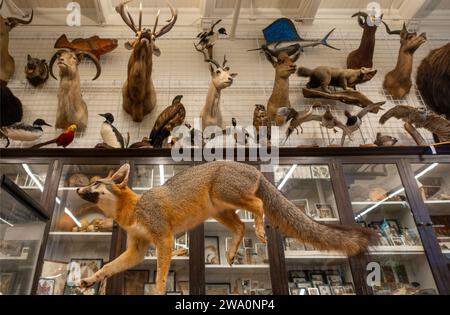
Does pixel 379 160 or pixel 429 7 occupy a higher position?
pixel 429 7

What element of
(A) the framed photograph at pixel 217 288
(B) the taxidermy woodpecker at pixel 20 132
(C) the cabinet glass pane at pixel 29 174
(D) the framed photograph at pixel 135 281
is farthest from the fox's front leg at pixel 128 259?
(B) the taxidermy woodpecker at pixel 20 132

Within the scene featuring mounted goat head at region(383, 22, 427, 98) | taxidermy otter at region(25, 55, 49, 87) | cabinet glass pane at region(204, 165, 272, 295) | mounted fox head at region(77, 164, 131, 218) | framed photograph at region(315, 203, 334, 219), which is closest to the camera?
mounted fox head at region(77, 164, 131, 218)

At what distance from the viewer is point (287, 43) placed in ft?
14.1

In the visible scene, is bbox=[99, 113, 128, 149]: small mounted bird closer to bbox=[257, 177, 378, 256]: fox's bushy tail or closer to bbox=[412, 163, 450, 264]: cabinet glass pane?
bbox=[257, 177, 378, 256]: fox's bushy tail

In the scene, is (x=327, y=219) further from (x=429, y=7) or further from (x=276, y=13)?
(x=429, y=7)

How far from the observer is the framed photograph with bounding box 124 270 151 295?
2.70m

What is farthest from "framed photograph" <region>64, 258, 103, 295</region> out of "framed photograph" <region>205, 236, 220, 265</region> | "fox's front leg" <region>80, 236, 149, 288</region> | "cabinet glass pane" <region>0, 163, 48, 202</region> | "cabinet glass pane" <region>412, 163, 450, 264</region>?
"cabinet glass pane" <region>412, 163, 450, 264</region>

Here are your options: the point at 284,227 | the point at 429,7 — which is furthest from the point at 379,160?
the point at 429,7

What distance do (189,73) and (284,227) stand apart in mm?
3417

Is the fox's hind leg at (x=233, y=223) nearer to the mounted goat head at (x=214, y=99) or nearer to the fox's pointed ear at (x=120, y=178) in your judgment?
the fox's pointed ear at (x=120, y=178)

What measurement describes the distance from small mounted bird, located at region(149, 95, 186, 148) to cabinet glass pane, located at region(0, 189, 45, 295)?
1439 millimetres

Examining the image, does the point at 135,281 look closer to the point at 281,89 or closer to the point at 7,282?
the point at 7,282

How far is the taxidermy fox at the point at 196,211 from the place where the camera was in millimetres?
1269

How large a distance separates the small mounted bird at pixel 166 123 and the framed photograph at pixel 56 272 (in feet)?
4.43
